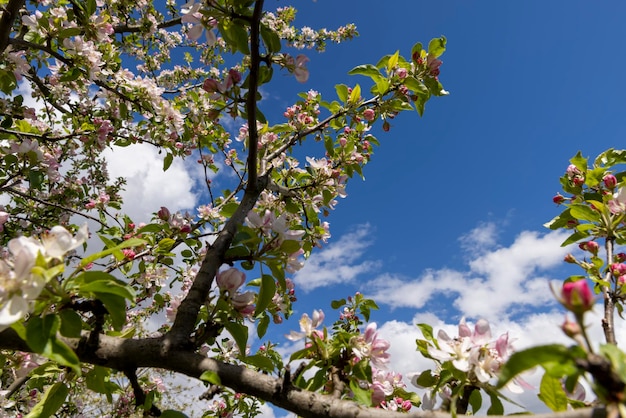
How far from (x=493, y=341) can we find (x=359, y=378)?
42 cm

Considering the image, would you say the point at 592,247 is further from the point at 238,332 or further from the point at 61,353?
the point at 61,353

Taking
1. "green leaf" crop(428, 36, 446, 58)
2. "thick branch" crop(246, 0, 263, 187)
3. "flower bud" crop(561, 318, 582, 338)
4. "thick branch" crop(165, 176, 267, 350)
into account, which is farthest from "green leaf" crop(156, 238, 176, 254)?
"flower bud" crop(561, 318, 582, 338)

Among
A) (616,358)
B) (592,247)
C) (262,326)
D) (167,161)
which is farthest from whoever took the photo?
(167,161)

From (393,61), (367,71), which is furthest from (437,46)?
(367,71)

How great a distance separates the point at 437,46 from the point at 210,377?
74.8 inches

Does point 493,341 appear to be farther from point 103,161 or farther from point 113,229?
point 103,161

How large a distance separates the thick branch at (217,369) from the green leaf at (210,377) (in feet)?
0.12

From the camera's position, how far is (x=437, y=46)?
2088 mm

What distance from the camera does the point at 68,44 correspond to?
2215 millimetres

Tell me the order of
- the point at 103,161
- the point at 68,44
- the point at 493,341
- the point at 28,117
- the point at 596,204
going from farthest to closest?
the point at 103,161, the point at 28,117, the point at 68,44, the point at 596,204, the point at 493,341

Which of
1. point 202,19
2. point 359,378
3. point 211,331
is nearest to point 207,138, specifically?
point 202,19

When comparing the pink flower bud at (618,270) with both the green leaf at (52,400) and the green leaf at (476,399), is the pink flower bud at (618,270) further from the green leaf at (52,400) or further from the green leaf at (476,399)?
the green leaf at (52,400)

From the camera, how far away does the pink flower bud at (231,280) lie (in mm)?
1300

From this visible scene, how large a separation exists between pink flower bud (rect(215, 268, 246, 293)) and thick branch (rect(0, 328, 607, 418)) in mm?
265
